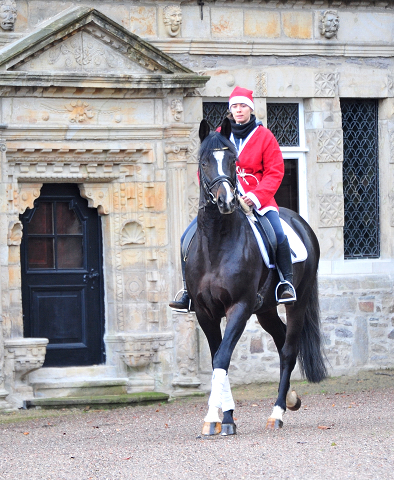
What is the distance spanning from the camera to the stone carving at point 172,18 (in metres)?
11.1

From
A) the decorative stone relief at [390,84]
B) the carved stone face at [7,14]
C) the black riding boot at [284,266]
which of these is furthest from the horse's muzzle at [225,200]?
the decorative stone relief at [390,84]

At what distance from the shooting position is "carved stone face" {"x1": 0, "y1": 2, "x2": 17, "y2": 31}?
10477 millimetres

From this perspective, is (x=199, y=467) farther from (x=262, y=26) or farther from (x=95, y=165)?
(x=262, y=26)

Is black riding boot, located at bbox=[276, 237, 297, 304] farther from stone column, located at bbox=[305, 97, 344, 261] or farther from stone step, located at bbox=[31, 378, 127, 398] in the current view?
stone column, located at bbox=[305, 97, 344, 261]

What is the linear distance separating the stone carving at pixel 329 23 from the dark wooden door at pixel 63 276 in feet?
11.6

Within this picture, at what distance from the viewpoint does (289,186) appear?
1201cm

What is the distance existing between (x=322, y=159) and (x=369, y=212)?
1.04 meters

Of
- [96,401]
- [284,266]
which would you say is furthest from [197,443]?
[96,401]

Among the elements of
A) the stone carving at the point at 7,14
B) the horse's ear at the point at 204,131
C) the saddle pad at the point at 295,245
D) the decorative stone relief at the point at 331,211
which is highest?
the stone carving at the point at 7,14

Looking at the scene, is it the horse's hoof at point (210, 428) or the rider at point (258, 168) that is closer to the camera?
the horse's hoof at point (210, 428)

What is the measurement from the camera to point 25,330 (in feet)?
36.3

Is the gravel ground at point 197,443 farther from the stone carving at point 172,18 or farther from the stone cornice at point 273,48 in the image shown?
the stone carving at point 172,18

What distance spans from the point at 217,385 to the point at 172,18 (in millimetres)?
5486

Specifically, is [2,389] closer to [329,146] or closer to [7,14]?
[7,14]
